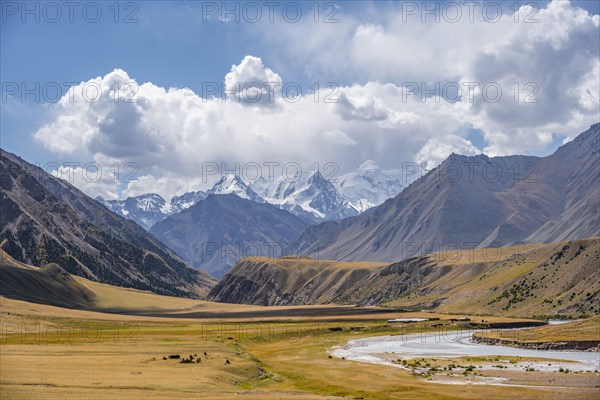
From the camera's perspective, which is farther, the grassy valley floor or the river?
the river

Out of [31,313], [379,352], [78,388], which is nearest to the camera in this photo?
[78,388]

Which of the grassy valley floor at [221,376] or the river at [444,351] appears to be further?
the river at [444,351]

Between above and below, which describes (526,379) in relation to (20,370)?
below

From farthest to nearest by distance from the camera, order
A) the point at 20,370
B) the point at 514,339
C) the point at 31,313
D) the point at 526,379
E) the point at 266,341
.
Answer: the point at 31,313 < the point at 266,341 < the point at 514,339 < the point at 526,379 < the point at 20,370

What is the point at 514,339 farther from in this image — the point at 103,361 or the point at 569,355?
the point at 103,361

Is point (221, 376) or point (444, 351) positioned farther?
point (444, 351)

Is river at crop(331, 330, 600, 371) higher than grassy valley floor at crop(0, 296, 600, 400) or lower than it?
lower

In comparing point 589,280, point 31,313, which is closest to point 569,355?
point 589,280

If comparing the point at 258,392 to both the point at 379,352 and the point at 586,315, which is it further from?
Answer: the point at 586,315

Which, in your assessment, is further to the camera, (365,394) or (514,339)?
(514,339)

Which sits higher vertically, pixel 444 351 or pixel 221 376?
pixel 221 376

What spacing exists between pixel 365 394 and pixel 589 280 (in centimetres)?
14240

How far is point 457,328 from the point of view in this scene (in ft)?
556

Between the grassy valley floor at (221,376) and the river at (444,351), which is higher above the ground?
the grassy valley floor at (221,376)
